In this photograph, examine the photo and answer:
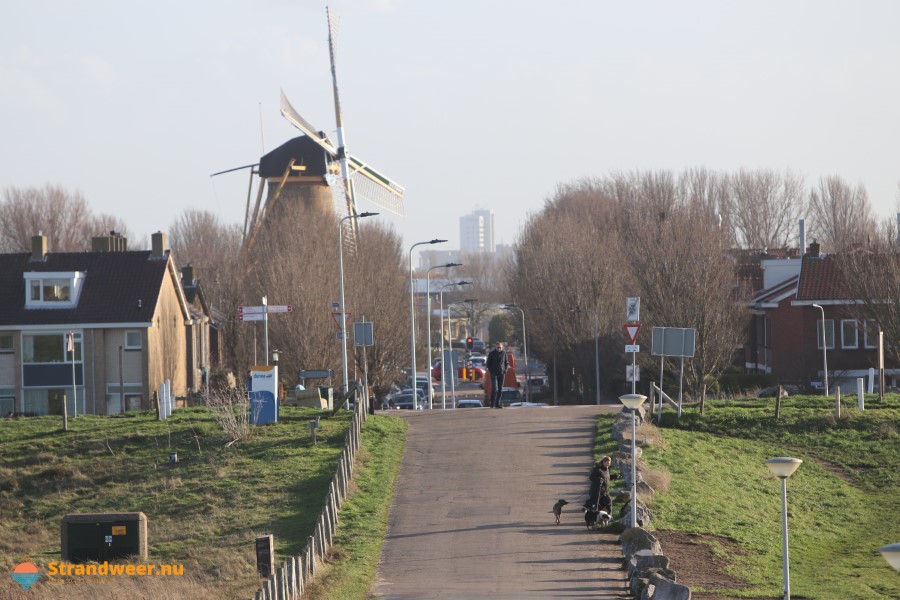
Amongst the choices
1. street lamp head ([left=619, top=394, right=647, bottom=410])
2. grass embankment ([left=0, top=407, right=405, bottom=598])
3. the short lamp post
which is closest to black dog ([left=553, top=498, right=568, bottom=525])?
street lamp head ([left=619, top=394, right=647, bottom=410])

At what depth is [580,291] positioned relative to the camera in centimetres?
6838

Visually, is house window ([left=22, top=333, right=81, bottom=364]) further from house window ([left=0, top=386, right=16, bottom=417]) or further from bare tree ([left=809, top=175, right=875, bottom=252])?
bare tree ([left=809, top=175, right=875, bottom=252])

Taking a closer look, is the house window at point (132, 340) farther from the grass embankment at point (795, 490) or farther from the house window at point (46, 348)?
the grass embankment at point (795, 490)

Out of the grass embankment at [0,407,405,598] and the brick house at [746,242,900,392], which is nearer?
the grass embankment at [0,407,405,598]

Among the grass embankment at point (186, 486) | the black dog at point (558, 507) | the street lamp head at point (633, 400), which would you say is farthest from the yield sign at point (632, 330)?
the street lamp head at point (633, 400)

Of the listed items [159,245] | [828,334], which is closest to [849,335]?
[828,334]

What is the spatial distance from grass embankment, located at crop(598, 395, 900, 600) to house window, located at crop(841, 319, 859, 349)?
60.1ft

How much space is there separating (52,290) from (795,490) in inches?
1430

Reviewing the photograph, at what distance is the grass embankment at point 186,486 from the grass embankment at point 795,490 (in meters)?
7.08

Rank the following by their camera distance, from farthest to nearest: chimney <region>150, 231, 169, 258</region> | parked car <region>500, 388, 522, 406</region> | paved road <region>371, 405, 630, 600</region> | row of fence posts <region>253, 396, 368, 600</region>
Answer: parked car <region>500, 388, 522, 406</region>
chimney <region>150, 231, 169, 258</region>
paved road <region>371, 405, 630, 600</region>
row of fence posts <region>253, 396, 368, 600</region>

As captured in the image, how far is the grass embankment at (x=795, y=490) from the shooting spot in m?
21.4

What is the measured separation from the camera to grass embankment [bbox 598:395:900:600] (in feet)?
70.1

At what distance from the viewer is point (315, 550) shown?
20.6 meters

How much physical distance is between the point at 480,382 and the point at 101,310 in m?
54.5
